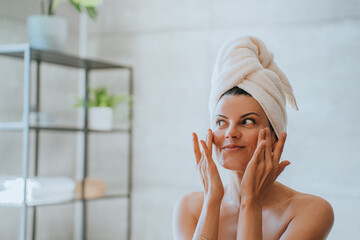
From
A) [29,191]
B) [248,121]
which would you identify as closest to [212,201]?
[248,121]

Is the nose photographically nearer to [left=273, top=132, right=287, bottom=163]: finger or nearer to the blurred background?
[left=273, top=132, right=287, bottom=163]: finger

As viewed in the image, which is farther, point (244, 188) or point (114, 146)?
point (114, 146)

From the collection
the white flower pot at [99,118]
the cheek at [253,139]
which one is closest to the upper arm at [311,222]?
the cheek at [253,139]

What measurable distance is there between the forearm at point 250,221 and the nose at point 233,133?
20cm

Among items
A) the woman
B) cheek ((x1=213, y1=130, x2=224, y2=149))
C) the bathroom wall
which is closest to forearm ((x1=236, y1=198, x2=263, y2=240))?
the woman

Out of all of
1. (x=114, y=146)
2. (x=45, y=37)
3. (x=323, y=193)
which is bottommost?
(x=323, y=193)

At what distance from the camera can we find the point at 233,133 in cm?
140

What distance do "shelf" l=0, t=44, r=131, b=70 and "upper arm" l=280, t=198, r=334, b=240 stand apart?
1777mm

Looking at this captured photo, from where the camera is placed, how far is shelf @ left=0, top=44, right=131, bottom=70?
2.51m

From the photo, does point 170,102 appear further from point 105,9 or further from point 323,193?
point 323,193

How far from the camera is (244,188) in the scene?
1.37 metres

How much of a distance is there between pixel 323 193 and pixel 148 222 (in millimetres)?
1259

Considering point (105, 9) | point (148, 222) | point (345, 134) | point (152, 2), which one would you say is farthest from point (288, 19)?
point (148, 222)

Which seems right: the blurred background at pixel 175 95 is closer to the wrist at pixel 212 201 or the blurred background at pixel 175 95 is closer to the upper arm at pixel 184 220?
the upper arm at pixel 184 220
